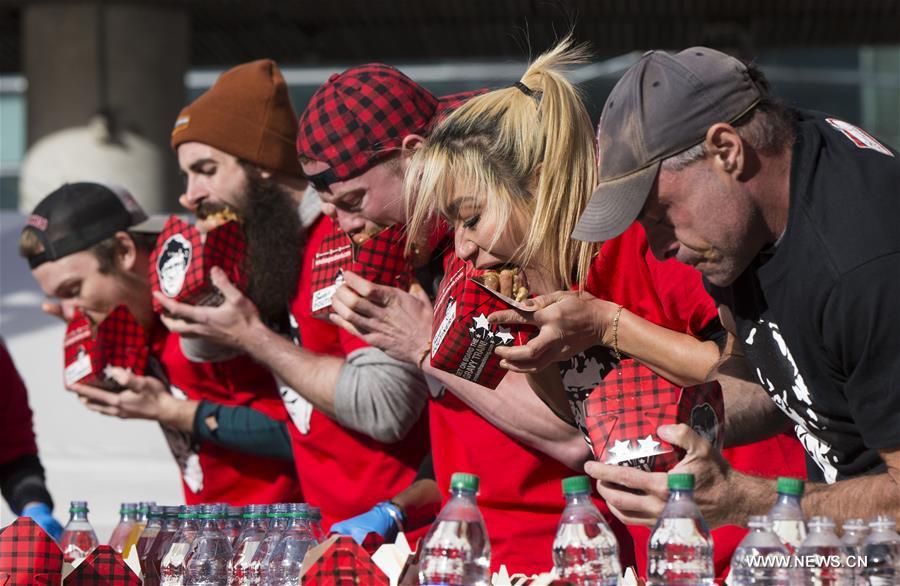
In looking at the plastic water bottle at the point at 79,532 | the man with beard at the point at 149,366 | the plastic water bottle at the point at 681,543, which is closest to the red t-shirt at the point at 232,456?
the man with beard at the point at 149,366

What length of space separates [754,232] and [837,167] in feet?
0.55

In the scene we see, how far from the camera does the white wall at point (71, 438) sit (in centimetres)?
512

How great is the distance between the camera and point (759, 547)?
1.87 m

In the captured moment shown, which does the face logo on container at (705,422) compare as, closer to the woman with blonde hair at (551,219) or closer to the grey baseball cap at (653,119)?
the woman with blonde hair at (551,219)

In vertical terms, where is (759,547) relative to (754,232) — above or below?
below

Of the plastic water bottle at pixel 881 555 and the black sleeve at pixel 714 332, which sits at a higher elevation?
→ the black sleeve at pixel 714 332

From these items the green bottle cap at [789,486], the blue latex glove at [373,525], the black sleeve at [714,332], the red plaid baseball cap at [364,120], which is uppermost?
the red plaid baseball cap at [364,120]

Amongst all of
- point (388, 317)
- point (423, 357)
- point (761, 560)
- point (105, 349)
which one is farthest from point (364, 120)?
point (761, 560)

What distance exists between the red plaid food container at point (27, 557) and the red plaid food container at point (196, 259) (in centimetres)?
125

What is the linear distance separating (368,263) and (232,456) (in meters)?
1.09

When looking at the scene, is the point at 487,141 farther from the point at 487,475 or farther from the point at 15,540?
the point at 15,540

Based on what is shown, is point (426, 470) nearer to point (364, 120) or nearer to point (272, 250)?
point (272, 250)

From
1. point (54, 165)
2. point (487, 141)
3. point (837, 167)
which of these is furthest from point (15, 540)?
point (54, 165)

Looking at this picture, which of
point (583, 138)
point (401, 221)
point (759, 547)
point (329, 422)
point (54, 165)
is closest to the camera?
point (759, 547)
